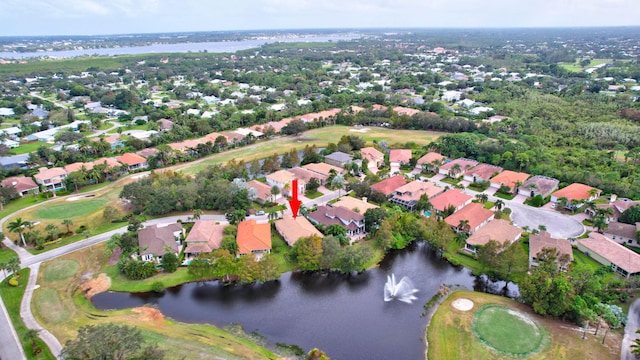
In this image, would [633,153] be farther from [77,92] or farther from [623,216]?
[77,92]

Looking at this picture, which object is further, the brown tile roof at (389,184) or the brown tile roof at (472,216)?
the brown tile roof at (389,184)

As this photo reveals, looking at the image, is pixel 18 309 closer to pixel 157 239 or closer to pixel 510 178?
pixel 157 239

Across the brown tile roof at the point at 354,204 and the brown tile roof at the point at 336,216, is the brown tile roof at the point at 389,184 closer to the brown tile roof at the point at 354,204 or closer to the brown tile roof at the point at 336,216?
the brown tile roof at the point at 354,204

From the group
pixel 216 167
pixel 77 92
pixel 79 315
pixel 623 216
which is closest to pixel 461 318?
pixel 623 216

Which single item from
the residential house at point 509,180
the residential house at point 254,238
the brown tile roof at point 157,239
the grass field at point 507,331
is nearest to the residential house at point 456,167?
the residential house at point 509,180

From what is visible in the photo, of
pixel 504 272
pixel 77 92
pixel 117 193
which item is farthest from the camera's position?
pixel 77 92

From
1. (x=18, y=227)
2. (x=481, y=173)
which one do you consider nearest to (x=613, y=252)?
(x=481, y=173)
